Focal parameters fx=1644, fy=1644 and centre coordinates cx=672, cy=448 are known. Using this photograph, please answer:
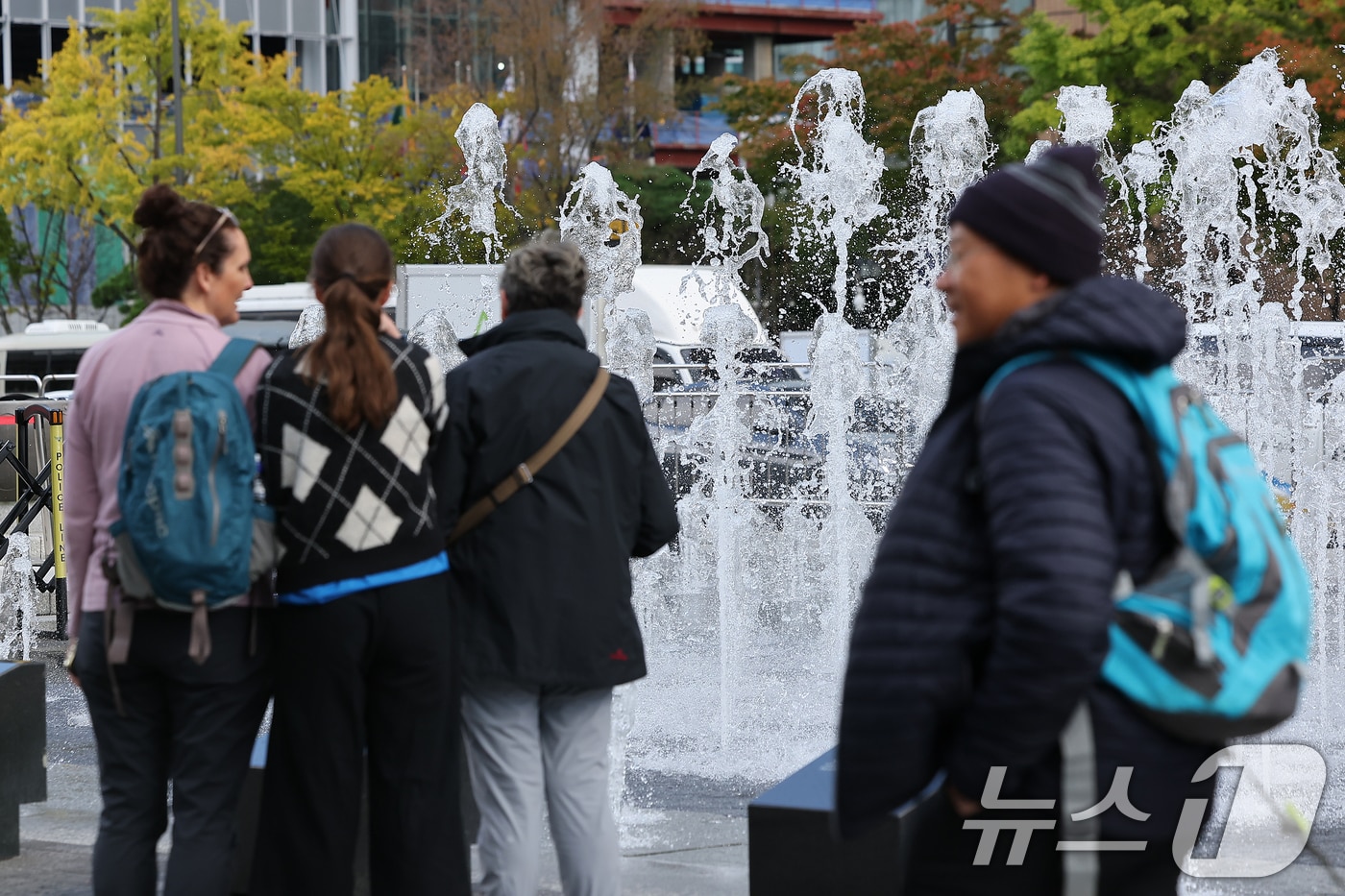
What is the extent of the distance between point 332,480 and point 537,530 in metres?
0.46

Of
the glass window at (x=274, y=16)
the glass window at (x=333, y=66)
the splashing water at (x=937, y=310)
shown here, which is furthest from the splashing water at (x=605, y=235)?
the glass window at (x=333, y=66)

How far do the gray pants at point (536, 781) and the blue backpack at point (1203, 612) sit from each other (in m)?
1.79

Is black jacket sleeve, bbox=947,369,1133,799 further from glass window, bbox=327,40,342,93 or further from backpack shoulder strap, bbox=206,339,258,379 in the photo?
glass window, bbox=327,40,342,93

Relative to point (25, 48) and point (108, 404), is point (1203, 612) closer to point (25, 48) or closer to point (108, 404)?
point (108, 404)

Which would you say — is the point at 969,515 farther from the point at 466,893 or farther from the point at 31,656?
the point at 31,656

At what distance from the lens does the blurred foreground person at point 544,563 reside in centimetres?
342

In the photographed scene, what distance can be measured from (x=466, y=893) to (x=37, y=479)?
6.57 meters

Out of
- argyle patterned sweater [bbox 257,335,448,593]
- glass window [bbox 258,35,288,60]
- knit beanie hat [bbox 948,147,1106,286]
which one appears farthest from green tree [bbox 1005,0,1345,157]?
knit beanie hat [bbox 948,147,1106,286]

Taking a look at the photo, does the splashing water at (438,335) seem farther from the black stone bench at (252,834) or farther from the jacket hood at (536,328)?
the jacket hood at (536,328)

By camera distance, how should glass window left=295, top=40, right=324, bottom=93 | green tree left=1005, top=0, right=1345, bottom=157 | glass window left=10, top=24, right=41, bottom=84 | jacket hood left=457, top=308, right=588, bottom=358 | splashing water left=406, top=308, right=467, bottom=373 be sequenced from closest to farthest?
jacket hood left=457, top=308, right=588, bottom=358
splashing water left=406, top=308, right=467, bottom=373
green tree left=1005, top=0, right=1345, bottom=157
glass window left=10, top=24, right=41, bottom=84
glass window left=295, top=40, right=324, bottom=93

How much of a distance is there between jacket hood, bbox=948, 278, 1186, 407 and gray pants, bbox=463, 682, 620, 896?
1745 mm

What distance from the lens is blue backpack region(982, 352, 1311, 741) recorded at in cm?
191

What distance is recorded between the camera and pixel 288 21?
1746 inches

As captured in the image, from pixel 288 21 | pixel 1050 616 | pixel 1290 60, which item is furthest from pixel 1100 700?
pixel 288 21
